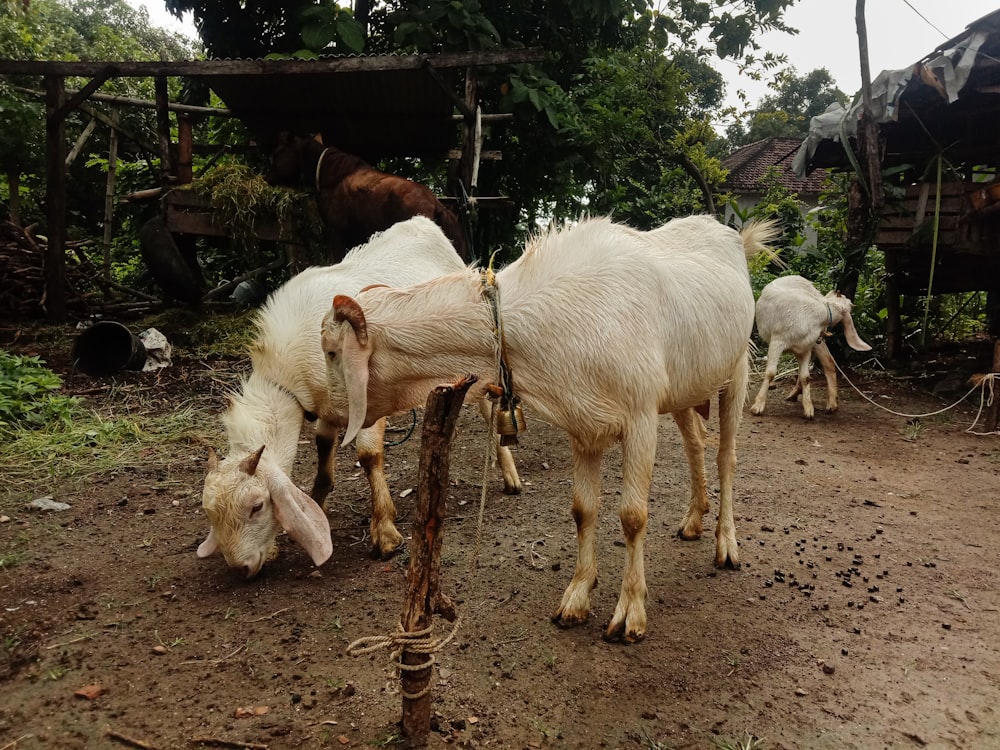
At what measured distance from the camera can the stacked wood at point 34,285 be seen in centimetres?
847

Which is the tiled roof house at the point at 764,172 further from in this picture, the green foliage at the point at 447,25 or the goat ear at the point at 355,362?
the goat ear at the point at 355,362

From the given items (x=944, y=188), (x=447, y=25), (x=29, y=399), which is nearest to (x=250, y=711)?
(x=29, y=399)

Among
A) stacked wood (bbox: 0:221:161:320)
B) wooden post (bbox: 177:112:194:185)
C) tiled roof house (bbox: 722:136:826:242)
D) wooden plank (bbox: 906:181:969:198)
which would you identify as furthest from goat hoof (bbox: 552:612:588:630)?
tiled roof house (bbox: 722:136:826:242)

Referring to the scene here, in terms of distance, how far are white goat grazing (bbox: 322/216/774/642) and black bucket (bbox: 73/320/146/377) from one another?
520cm

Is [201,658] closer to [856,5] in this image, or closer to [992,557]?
[992,557]

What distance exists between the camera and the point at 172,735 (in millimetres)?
2338

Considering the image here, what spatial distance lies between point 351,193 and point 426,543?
18.1 feet

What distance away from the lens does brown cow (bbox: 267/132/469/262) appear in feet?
21.9

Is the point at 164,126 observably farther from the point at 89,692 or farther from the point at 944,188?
the point at 944,188

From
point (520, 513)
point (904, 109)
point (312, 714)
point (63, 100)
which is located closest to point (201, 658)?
point (312, 714)

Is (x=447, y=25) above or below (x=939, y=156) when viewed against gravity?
above

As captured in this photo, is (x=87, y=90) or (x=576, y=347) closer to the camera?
(x=576, y=347)

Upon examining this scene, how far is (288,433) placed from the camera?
3633 mm

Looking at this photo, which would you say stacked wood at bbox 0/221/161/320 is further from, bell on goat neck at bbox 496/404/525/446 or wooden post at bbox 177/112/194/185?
bell on goat neck at bbox 496/404/525/446
